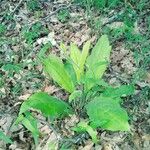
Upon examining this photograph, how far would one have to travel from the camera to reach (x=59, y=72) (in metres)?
3.11

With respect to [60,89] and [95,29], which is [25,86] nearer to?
[60,89]

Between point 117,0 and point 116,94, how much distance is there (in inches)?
65.3

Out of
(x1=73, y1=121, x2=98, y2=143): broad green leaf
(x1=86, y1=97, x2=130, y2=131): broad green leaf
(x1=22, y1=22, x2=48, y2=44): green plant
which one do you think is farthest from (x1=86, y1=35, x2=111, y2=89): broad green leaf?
(x1=22, y1=22, x2=48, y2=44): green plant

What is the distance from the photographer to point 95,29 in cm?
395

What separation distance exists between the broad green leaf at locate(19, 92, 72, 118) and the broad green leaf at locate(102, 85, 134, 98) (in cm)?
36

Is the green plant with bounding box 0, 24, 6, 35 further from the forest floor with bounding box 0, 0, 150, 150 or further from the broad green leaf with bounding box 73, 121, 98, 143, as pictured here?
the broad green leaf with bounding box 73, 121, 98, 143

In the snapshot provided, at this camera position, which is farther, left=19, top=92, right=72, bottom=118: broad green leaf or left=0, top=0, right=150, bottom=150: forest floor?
left=0, top=0, right=150, bottom=150: forest floor

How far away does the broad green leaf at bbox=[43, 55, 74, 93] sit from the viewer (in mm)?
3072

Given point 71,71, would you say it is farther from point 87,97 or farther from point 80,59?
point 87,97

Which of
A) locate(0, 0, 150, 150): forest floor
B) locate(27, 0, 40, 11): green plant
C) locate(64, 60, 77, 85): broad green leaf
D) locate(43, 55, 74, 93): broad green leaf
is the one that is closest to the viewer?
locate(0, 0, 150, 150): forest floor

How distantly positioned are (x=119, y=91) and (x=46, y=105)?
1.92ft

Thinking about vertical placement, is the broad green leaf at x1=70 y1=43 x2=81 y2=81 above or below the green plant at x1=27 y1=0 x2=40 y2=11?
below

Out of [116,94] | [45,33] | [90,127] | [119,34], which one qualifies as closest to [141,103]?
[116,94]

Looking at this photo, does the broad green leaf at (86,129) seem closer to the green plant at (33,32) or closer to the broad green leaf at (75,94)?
the broad green leaf at (75,94)
